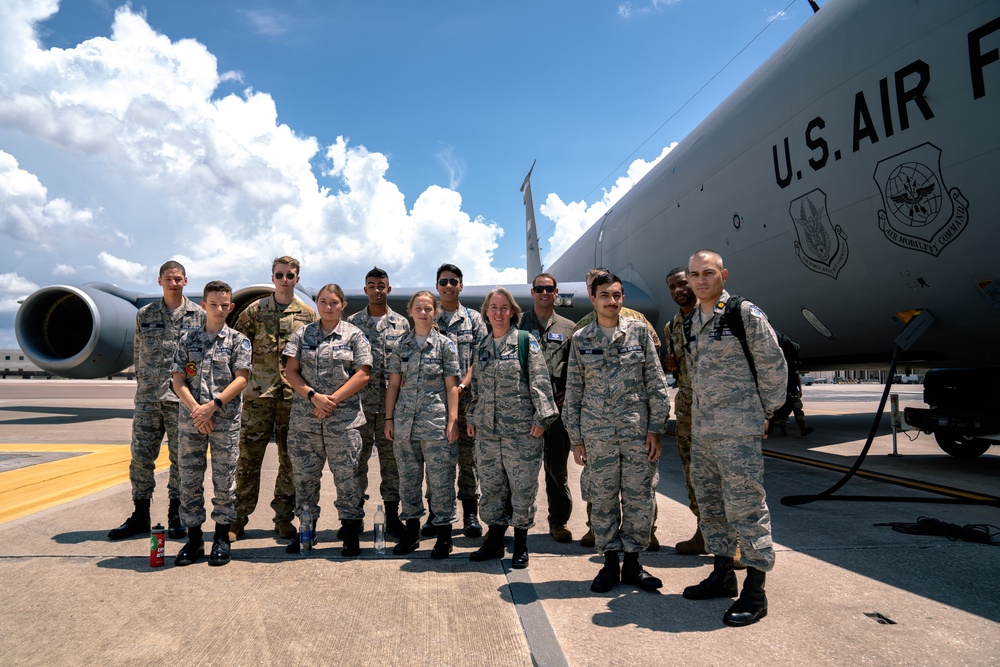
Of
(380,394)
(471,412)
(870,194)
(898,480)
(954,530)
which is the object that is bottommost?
(898,480)

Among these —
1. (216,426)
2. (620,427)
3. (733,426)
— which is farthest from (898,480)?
(216,426)

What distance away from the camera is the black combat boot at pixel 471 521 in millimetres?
4133

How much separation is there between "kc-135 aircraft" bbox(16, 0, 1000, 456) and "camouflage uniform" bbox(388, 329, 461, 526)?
396 centimetres

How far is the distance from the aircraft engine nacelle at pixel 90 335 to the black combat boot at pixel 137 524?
7.67m

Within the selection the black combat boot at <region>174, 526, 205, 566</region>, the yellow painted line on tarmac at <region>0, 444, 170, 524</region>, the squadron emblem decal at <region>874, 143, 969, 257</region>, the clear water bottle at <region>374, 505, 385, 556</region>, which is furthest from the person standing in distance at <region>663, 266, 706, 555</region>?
the yellow painted line on tarmac at <region>0, 444, 170, 524</region>

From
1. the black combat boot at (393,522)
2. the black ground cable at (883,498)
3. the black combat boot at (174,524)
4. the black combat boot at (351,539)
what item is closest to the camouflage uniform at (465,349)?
the black combat boot at (393,522)

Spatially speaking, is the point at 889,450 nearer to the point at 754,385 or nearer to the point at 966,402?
the point at 966,402

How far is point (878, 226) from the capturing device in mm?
4871

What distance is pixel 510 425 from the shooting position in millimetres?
3592

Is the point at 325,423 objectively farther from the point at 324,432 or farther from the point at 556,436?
the point at 556,436

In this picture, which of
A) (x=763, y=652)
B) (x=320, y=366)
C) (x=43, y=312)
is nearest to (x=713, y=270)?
(x=763, y=652)

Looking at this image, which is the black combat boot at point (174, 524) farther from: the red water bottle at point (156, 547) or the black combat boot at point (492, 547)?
the black combat boot at point (492, 547)

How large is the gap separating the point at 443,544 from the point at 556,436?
112cm

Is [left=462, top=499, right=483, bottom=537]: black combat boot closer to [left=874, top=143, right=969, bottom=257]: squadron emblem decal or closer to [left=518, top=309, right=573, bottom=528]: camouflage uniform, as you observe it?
[left=518, top=309, right=573, bottom=528]: camouflage uniform
